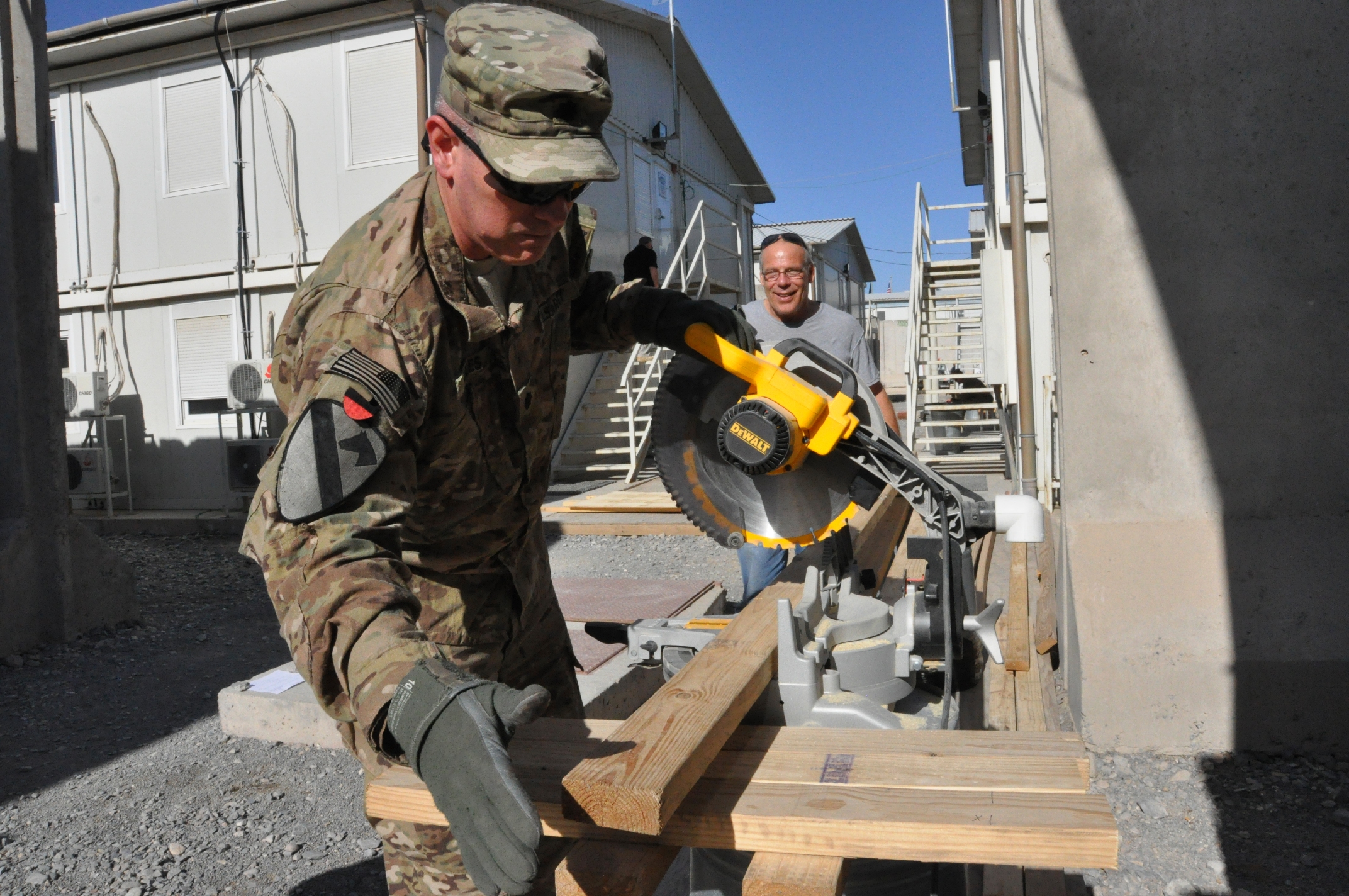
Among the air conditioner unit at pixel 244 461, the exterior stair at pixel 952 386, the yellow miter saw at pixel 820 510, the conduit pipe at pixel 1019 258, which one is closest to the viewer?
the yellow miter saw at pixel 820 510

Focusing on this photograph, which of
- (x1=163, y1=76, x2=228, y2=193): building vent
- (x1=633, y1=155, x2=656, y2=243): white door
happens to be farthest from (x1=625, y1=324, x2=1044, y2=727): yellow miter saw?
(x1=633, y1=155, x2=656, y2=243): white door

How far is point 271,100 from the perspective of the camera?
11.6 metres

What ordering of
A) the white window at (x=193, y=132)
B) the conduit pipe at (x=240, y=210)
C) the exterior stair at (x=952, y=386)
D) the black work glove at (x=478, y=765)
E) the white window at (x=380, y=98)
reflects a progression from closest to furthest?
the black work glove at (x=478, y=765), the white window at (x=380, y=98), the conduit pipe at (x=240, y=210), the white window at (x=193, y=132), the exterior stair at (x=952, y=386)

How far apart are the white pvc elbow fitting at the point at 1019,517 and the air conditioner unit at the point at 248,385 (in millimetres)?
9884

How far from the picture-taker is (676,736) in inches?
53.1

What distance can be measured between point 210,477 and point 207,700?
793 centimetres

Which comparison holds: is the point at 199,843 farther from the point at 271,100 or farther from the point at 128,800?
the point at 271,100

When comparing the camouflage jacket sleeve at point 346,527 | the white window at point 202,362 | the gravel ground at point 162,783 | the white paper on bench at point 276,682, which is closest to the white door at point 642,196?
the white window at point 202,362

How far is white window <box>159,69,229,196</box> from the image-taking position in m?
12.0

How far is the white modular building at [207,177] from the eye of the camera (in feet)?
36.4

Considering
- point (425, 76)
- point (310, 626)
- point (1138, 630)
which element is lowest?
point (1138, 630)

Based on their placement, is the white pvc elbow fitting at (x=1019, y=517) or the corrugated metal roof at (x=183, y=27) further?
the corrugated metal roof at (x=183, y=27)

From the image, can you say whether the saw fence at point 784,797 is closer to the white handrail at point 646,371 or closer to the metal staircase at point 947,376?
the white handrail at point 646,371

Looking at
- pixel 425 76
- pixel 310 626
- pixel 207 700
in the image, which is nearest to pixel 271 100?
pixel 425 76
